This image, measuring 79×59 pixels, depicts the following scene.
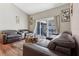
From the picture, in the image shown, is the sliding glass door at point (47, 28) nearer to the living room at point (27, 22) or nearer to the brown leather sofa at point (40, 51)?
the living room at point (27, 22)

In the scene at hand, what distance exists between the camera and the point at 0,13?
4.91 metres

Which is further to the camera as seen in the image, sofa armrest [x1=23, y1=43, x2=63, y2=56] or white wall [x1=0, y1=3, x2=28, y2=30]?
white wall [x1=0, y1=3, x2=28, y2=30]

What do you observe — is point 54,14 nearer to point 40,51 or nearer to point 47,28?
point 47,28

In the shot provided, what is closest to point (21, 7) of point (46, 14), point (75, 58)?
point (46, 14)

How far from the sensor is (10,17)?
522 centimetres

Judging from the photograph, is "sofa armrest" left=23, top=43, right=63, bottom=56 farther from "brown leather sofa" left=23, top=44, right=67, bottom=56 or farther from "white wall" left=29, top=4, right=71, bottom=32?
"white wall" left=29, top=4, right=71, bottom=32

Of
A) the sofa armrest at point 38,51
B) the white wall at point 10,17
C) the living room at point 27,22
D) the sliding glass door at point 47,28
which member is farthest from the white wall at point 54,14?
the sofa armrest at point 38,51

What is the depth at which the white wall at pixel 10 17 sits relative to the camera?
191 inches

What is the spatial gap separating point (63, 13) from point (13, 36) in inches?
110

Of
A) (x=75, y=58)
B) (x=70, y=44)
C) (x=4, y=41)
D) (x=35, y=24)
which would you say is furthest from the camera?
(x=35, y=24)

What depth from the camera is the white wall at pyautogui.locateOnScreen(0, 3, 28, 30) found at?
485cm

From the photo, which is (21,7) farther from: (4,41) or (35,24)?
(4,41)

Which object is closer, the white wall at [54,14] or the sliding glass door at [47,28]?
the white wall at [54,14]

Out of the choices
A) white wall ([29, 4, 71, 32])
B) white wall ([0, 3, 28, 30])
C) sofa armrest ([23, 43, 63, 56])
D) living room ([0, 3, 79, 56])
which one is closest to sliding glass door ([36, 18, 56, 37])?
living room ([0, 3, 79, 56])
